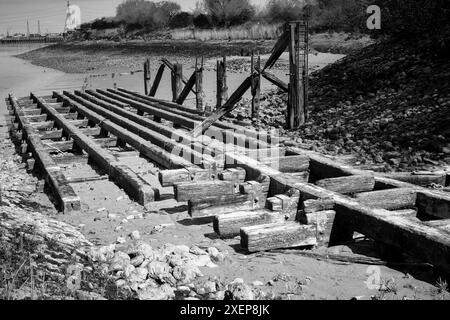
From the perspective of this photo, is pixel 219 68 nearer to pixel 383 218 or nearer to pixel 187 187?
pixel 187 187

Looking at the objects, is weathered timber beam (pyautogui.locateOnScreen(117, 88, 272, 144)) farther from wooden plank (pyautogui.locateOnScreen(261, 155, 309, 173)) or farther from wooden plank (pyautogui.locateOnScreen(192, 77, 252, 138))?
wooden plank (pyautogui.locateOnScreen(261, 155, 309, 173))

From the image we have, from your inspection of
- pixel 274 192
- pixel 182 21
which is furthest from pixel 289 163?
pixel 182 21

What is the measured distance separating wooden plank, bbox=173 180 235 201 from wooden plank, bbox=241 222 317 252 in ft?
3.49

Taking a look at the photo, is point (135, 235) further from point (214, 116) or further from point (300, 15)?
point (300, 15)

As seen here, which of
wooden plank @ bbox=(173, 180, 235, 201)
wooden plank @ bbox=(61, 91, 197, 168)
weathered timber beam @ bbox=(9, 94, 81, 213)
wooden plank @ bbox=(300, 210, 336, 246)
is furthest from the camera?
wooden plank @ bbox=(61, 91, 197, 168)

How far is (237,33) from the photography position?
4981cm

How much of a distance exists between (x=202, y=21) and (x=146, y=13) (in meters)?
29.5

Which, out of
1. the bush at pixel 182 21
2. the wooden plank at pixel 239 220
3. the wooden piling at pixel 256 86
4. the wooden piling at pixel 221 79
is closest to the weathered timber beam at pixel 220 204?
the wooden plank at pixel 239 220

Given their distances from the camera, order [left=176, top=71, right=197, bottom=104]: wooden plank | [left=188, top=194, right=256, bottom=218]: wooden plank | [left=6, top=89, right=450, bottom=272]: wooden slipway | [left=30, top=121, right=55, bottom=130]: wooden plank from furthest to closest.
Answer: [left=176, top=71, right=197, bottom=104]: wooden plank
[left=30, top=121, right=55, bottom=130]: wooden plank
[left=188, top=194, right=256, bottom=218]: wooden plank
[left=6, top=89, right=450, bottom=272]: wooden slipway

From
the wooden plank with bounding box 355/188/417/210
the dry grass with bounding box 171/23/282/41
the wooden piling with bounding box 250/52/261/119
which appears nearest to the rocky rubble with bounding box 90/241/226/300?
the wooden plank with bounding box 355/188/417/210

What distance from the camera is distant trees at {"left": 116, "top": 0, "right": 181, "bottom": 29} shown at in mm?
86062

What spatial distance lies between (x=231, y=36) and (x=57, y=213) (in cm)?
4597

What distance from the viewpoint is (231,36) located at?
4959 cm

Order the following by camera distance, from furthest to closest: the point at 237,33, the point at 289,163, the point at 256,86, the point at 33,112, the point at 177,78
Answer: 1. the point at 237,33
2. the point at 177,78
3. the point at 33,112
4. the point at 256,86
5. the point at 289,163
